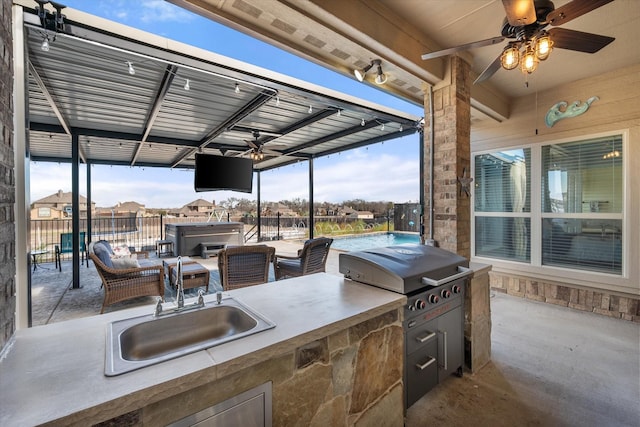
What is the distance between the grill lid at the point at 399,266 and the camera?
66.6 inches

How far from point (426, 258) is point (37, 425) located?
2.02 metres

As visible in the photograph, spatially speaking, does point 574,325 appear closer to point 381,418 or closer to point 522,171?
point 522,171

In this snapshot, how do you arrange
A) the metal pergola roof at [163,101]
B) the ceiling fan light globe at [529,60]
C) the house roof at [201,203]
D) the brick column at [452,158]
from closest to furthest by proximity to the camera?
the ceiling fan light globe at [529,60]
the metal pergola roof at [163,101]
the brick column at [452,158]
the house roof at [201,203]

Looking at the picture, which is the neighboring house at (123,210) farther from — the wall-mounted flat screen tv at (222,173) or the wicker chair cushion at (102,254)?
the wicker chair cushion at (102,254)

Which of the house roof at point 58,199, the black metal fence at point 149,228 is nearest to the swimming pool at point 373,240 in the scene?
the black metal fence at point 149,228

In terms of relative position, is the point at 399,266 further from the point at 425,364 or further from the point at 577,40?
the point at 577,40

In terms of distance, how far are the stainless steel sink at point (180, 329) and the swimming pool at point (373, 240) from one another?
7996 millimetres

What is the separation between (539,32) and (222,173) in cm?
554

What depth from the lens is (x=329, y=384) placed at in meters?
1.27

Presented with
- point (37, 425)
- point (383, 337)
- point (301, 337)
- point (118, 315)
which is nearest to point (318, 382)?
point (301, 337)

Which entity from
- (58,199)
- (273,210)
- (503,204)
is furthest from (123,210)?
(503,204)

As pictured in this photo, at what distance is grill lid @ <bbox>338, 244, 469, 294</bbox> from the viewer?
1.69m

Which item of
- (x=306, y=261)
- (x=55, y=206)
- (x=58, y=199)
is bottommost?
(x=306, y=261)

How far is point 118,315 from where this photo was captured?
135cm
